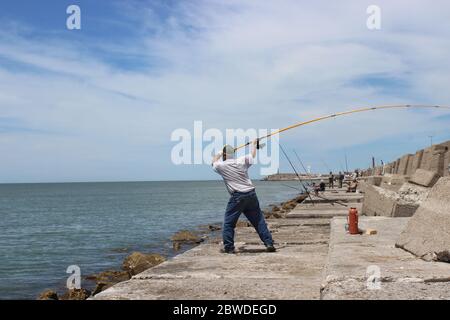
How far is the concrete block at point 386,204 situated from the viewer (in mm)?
8219

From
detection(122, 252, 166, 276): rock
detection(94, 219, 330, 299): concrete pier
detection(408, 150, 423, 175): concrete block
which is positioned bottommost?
detection(122, 252, 166, 276): rock

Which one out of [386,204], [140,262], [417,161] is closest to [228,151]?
[386,204]

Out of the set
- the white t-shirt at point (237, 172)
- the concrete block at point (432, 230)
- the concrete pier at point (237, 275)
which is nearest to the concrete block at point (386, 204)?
the concrete pier at point (237, 275)

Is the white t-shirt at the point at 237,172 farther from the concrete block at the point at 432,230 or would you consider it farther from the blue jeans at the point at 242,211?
the concrete block at the point at 432,230

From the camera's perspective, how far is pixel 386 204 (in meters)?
8.88

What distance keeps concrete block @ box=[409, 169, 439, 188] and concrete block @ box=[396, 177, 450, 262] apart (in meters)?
3.61

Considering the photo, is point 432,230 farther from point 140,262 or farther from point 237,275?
point 140,262

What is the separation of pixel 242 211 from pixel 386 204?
386 cm

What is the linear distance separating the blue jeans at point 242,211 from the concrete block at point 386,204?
3124mm

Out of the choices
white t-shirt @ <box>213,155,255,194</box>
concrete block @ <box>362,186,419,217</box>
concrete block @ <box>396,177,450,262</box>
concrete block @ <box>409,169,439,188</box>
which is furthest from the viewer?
concrete block @ <box>409,169,439,188</box>

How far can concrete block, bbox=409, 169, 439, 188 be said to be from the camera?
8.41 metres

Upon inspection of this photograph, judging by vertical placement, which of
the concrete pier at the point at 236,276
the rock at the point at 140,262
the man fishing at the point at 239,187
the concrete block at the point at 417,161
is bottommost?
the rock at the point at 140,262

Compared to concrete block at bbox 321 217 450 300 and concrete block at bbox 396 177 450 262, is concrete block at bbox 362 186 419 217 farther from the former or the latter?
concrete block at bbox 396 177 450 262

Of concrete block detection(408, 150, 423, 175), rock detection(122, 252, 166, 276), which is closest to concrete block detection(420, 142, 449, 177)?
concrete block detection(408, 150, 423, 175)
